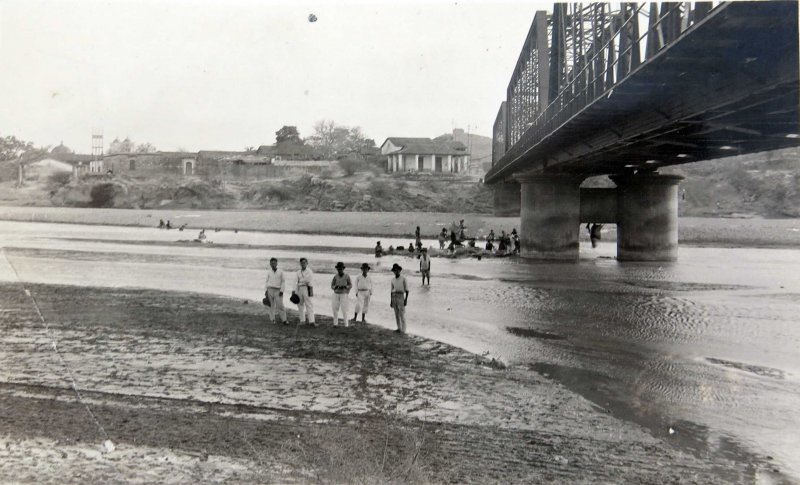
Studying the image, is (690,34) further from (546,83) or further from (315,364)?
(546,83)

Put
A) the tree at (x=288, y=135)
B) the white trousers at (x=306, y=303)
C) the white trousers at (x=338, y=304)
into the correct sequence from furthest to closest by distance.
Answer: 1. the tree at (x=288, y=135)
2. the white trousers at (x=338, y=304)
3. the white trousers at (x=306, y=303)

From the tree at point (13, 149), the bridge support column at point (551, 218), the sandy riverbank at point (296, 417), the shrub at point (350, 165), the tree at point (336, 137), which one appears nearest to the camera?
the sandy riverbank at point (296, 417)

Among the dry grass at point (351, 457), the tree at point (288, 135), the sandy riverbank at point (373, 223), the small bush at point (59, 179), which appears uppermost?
the tree at point (288, 135)

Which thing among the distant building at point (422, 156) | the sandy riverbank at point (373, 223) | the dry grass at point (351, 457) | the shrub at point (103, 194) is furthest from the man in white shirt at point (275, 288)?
the shrub at point (103, 194)

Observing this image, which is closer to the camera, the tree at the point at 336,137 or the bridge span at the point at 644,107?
the bridge span at the point at 644,107

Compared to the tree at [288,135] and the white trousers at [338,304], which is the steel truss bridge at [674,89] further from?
the tree at [288,135]

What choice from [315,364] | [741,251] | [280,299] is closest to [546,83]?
[741,251]

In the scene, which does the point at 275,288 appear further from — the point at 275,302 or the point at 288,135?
the point at 288,135
